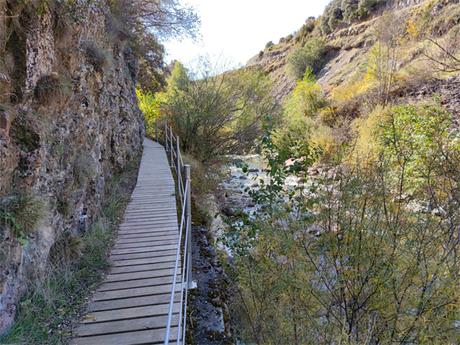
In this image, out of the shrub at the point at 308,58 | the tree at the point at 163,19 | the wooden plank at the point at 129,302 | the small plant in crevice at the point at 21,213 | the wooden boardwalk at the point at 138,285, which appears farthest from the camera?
the shrub at the point at 308,58

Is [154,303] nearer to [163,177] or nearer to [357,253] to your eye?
[357,253]

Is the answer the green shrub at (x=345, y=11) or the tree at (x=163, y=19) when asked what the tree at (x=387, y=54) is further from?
the green shrub at (x=345, y=11)

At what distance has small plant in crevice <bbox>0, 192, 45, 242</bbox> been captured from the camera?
2.30m

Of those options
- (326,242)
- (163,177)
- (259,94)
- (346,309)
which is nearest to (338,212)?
(326,242)

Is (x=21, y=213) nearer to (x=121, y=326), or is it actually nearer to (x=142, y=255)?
(x=121, y=326)

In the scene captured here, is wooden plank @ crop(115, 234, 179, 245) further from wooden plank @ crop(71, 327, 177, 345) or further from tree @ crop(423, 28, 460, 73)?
tree @ crop(423, 28, 460, 73)

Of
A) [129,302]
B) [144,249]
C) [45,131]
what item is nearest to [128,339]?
[129,302]

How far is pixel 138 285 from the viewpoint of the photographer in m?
3.21

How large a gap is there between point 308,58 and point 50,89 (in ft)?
121

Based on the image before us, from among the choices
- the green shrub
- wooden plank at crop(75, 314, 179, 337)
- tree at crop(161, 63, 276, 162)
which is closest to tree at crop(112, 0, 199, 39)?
tree at crop(161, 63, 276, 162)

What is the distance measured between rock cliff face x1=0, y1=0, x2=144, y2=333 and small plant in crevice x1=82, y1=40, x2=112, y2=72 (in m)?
0.02

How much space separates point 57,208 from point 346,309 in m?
3.44

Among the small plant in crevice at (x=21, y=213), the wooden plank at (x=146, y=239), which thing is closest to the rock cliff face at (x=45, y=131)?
the small plant in crevice at (x=21, y=213)

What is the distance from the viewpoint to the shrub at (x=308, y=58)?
35406 mm
